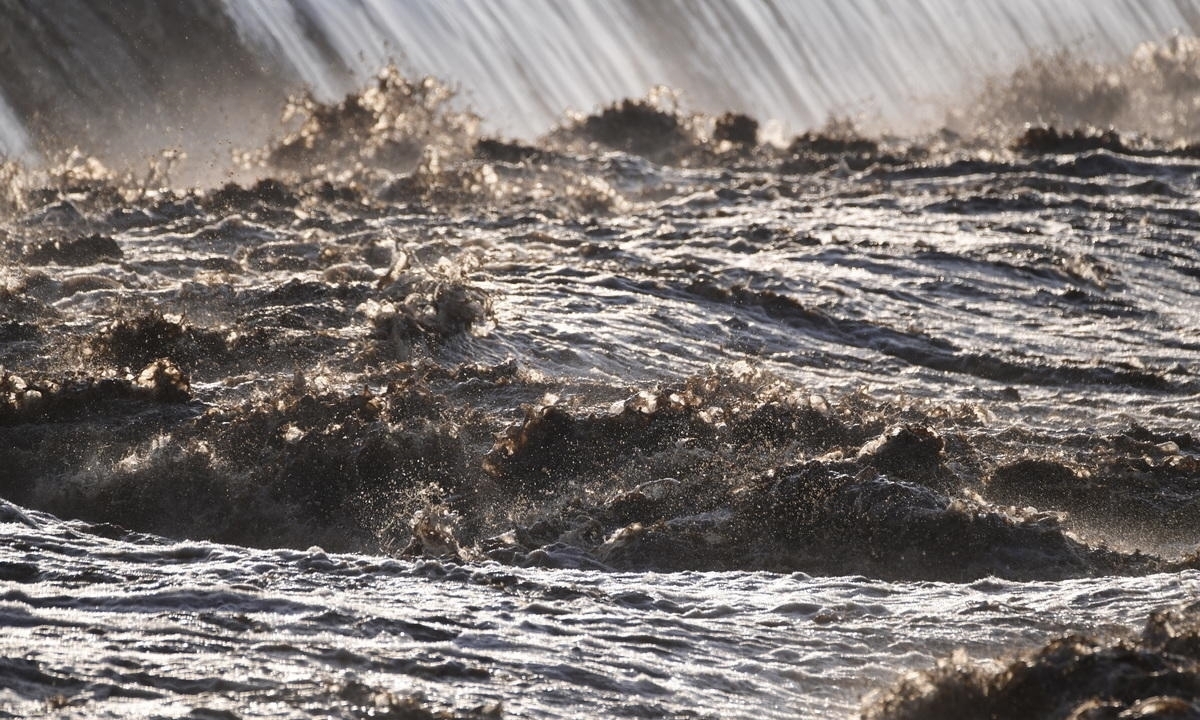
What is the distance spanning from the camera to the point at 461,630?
4.73 meters

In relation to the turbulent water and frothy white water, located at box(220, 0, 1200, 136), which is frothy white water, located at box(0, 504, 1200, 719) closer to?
the turbulent water

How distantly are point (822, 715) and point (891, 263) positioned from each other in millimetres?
8566

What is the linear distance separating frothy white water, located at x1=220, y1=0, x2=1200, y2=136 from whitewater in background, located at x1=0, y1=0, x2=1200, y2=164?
0.12 ft

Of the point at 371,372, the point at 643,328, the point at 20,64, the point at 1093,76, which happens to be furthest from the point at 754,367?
the point at 1093,76

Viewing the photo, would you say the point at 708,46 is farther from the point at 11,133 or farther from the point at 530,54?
the point at 11,133

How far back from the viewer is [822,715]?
421 cm

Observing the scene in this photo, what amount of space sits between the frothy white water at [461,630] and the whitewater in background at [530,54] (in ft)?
43.3

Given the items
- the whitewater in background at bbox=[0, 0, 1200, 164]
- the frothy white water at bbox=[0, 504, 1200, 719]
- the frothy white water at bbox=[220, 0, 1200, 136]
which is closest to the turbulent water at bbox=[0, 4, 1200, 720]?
the frothy white water at bbox=[0, 504, 1200, 719]

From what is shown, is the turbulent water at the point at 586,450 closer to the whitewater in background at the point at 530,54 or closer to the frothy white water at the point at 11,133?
the frothy white water at the point at 11,133

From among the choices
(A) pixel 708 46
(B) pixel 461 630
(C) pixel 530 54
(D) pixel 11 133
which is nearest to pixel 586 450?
(B) pixel 461 630

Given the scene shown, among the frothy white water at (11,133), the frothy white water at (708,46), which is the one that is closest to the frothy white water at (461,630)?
the frothy white water at (11,133)

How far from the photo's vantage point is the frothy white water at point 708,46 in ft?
73.4

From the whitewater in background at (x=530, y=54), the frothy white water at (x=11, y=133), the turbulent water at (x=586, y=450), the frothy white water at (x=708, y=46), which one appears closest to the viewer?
the turbulent water at (x=586, y=450)

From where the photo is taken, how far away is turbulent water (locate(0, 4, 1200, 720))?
440cm
